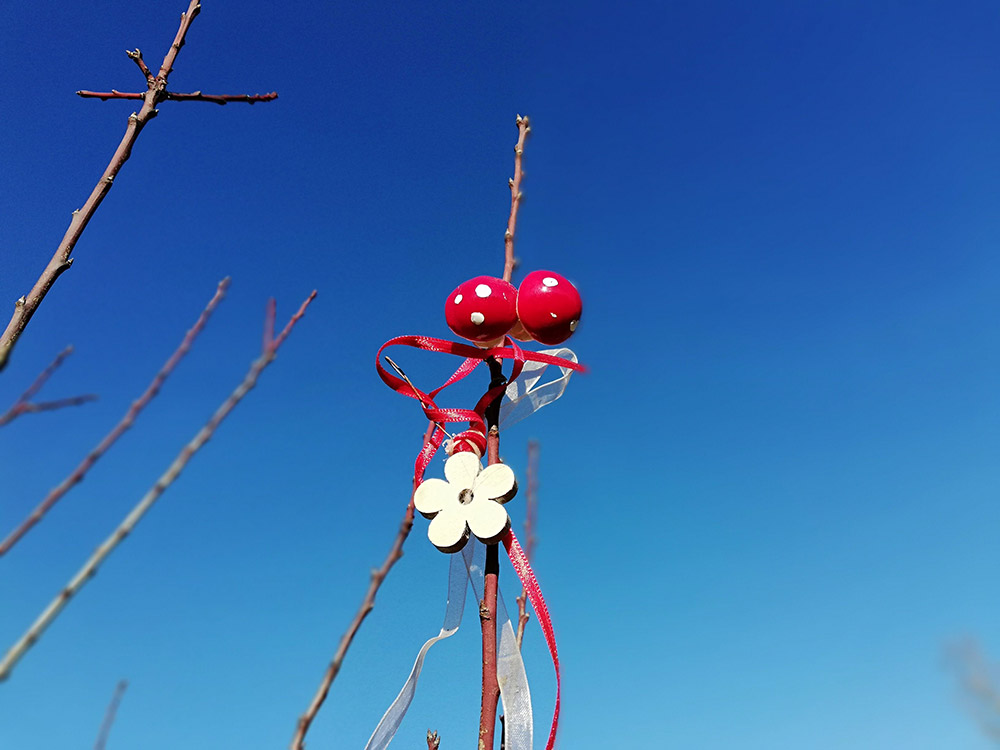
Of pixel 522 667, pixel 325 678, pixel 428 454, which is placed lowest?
pixel 325 678

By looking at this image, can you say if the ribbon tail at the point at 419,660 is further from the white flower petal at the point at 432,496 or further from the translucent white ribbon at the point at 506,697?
the white flower petal at the point at 432,496

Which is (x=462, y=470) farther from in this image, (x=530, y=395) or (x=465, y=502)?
(x=530, y=395)

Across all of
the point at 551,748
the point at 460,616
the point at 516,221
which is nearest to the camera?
the point at 551,748

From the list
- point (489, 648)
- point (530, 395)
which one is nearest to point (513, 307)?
point (530, 395)

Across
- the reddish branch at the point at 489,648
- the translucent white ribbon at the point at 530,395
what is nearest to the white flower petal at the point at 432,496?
the reddish branch at the point at 489,648

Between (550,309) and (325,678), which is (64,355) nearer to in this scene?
(325,678)

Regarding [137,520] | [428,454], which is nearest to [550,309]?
[428,454]
